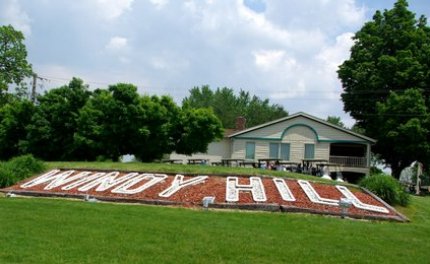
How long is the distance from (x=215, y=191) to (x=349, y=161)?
954 inches

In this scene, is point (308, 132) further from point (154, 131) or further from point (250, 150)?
point (154, 131)

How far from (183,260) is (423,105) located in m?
32.5

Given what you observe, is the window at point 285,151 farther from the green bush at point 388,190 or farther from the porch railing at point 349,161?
the green bush at point 388,190

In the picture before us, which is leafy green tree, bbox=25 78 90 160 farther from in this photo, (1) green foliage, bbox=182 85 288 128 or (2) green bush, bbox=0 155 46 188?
(1) green foliage, bbox=182 85 288 128

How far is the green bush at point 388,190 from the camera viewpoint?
1703cm

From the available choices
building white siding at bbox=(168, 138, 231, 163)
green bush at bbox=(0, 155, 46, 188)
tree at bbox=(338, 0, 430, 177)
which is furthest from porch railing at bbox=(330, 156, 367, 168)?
green bush at bbox=(0, 155, 46, 188)

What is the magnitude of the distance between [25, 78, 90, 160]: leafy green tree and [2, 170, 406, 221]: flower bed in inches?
406

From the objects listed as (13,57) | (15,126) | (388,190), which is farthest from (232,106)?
(388,190)

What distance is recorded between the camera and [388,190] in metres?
17.1

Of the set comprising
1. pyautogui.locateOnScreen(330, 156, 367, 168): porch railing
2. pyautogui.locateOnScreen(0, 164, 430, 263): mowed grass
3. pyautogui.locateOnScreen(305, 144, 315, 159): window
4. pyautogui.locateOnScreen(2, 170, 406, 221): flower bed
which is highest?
pyautogui.locateOnScreen(305, 144, 315, 159): window

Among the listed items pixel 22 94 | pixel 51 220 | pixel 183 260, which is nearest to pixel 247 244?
pixel 183 260

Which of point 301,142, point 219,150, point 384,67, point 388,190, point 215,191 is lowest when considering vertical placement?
point 215,191

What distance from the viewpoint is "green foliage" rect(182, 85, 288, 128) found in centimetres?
7982

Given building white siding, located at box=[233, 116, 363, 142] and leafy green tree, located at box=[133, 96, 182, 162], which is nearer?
leafy green tree, located at box=[133, 96, 182, 162]
